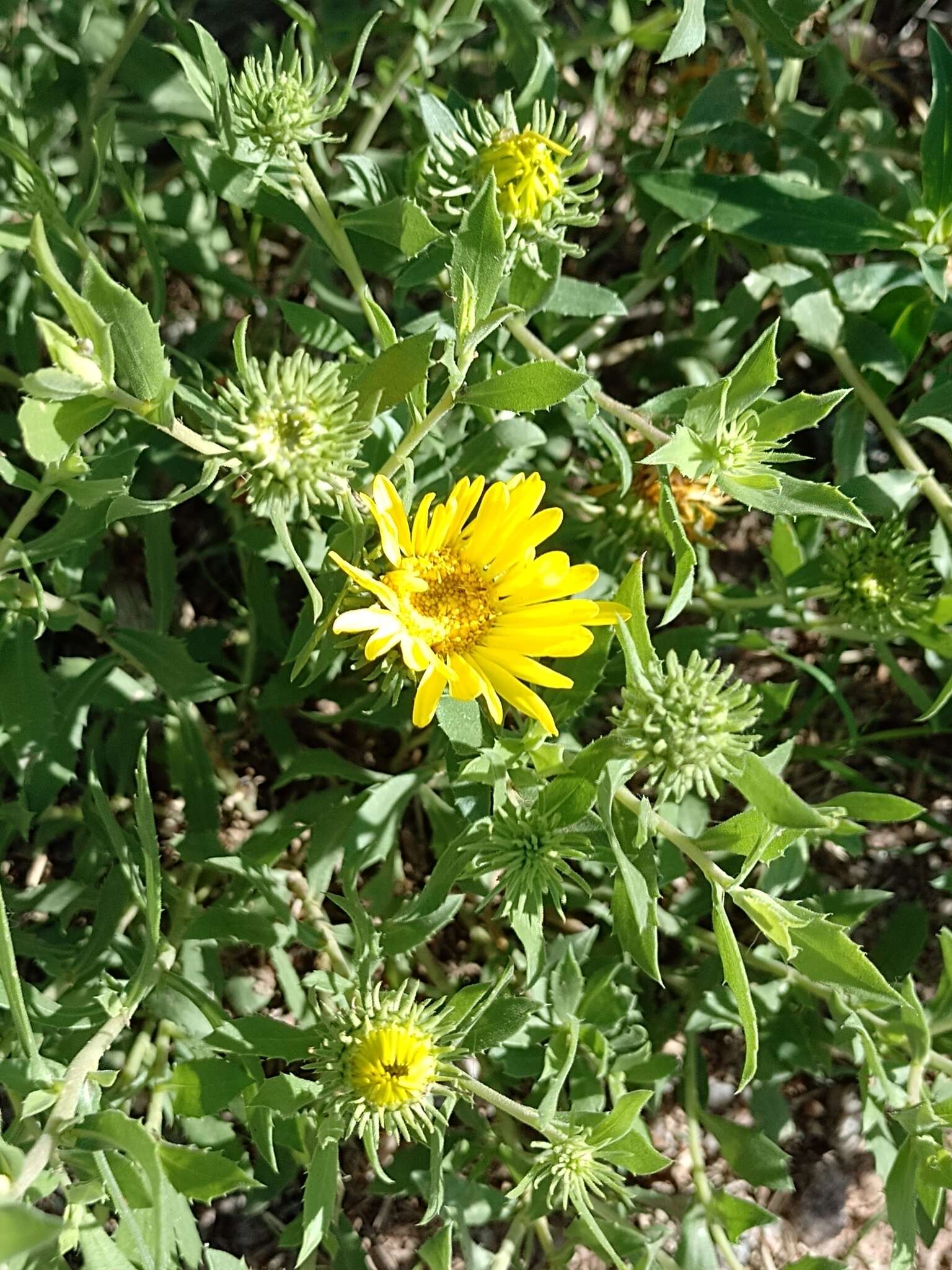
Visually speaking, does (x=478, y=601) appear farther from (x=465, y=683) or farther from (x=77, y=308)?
(x=77, y=308)

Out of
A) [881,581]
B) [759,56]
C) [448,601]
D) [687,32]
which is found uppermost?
[687,32]

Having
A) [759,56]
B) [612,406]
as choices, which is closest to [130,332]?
[612,406]

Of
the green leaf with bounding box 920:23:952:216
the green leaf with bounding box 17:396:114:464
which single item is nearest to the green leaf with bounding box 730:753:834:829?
the green leaf with bounding box 17:396:114:464

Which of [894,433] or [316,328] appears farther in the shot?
[894,433]

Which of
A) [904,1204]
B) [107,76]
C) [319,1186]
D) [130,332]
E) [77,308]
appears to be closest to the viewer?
[77,308]

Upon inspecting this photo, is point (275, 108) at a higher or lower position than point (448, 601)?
higher

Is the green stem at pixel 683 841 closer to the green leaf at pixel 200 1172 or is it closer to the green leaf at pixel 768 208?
the green leaf at pixel 200 1172

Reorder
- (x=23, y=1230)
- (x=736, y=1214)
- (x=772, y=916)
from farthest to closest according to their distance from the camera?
(x=736, y=1214) → (x=772, y=916) → (x=23, y=1230)
